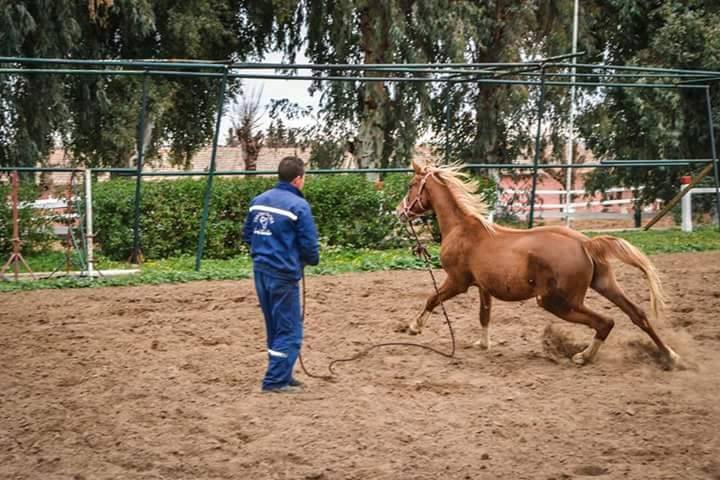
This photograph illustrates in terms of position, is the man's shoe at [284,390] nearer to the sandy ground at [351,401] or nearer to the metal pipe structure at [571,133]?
the sandy ground at [351,401]

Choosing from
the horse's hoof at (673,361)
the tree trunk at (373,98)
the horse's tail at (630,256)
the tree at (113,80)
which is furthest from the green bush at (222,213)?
the horse's hoof at (673,361)

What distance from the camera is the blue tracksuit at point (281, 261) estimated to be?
701 cm

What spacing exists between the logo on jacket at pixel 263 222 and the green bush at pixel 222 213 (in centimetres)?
933

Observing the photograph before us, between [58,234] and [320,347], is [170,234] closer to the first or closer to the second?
[58,234]

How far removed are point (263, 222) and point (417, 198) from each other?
8.91ft

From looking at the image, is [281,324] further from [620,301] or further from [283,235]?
[620,301]

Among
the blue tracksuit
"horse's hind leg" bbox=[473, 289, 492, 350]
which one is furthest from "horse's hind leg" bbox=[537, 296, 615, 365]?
the blue tracksuit

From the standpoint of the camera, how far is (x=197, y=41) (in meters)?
22.5

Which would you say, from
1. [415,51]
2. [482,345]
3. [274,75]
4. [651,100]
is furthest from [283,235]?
[651,100]

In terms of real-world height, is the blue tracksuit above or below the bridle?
below

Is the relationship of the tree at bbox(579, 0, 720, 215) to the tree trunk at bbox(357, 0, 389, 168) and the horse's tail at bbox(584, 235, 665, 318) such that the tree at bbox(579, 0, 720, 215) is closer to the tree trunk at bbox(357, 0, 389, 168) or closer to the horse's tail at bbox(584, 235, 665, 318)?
the tree trunk at bbox(357, 0, 389, 168)

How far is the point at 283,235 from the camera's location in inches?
277

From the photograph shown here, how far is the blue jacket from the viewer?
700cm

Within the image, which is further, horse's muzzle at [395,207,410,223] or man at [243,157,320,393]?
horse's muzzle at [395,207,410,223]
